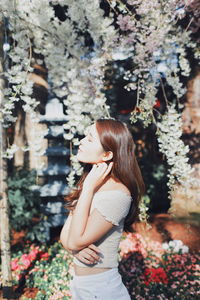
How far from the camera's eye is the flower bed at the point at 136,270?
2863 mm

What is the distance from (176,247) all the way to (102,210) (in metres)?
2.60

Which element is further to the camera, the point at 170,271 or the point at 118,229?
the point at 170,271

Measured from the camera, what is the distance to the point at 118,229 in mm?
1619

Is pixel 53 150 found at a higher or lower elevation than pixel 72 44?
lower

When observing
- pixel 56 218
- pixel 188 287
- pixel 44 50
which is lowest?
pixel 188 287

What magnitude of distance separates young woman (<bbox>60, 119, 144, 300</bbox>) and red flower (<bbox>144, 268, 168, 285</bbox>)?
158cm

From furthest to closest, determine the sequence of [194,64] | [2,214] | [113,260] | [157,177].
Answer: [157,177], [194,64], [2,214], [113,260]

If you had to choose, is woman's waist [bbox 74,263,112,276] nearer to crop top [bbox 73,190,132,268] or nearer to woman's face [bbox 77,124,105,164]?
crop top [bbox 73,190,132,268]

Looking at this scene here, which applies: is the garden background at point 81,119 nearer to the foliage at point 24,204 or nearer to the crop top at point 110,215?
the foliage at point 24,204

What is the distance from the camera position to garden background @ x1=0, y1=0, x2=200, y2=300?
2660 millimetres

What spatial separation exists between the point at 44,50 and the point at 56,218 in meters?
2.31

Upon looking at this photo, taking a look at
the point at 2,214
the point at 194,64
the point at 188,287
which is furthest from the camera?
the point at 194,64

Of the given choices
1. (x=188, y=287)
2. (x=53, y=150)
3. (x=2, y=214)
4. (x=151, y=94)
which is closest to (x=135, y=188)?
(x=2, y=214)

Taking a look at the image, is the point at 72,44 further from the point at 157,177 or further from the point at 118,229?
the point at 157,177
